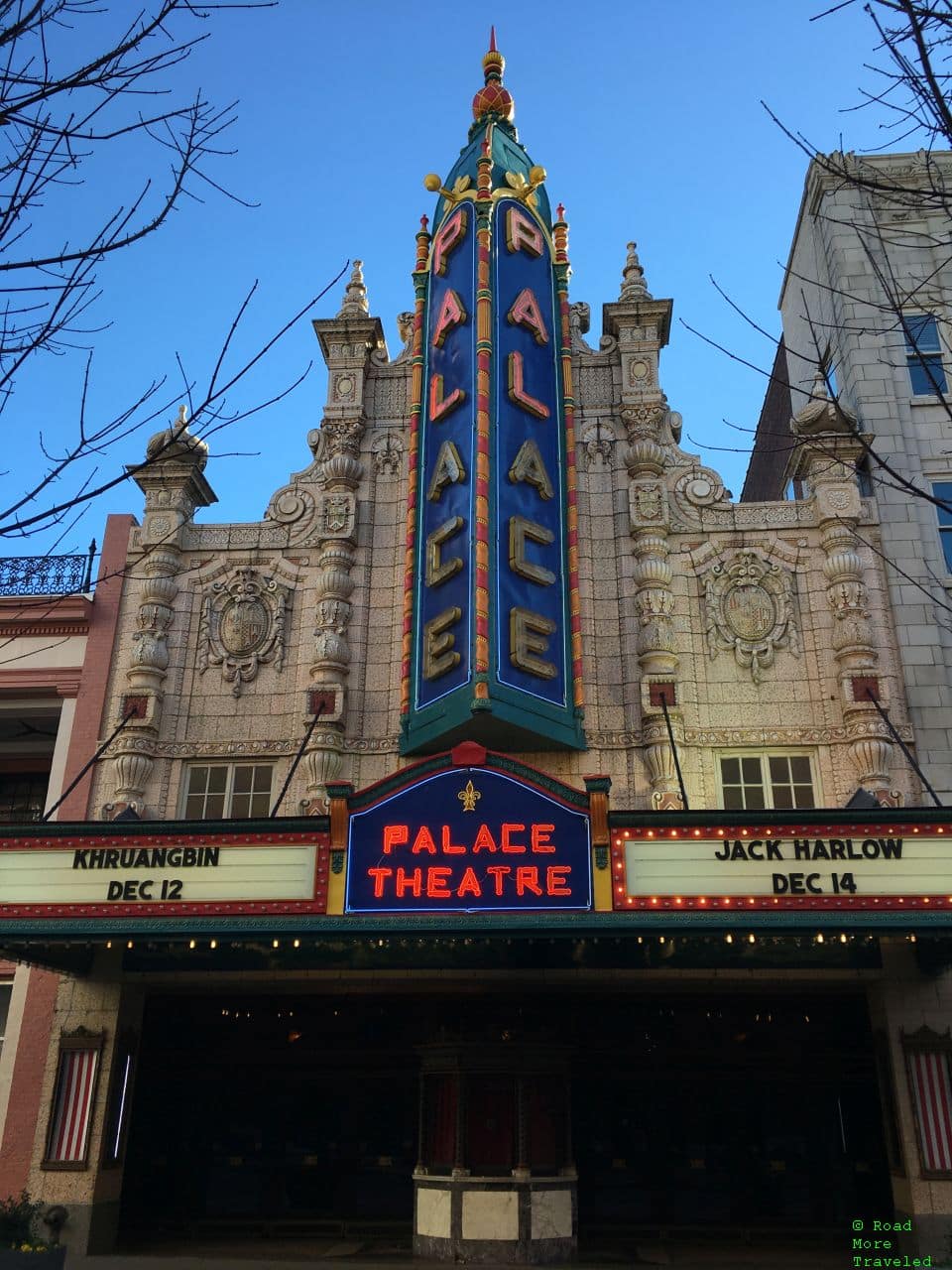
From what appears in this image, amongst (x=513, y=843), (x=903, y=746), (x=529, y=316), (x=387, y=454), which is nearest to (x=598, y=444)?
(x=529, y=316)

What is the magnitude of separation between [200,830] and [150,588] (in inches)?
284

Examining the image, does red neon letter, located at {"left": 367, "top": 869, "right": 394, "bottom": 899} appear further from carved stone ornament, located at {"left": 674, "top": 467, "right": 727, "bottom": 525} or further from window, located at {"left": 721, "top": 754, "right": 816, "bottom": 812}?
carved stone ornament, located at {"left": 674, "top": 467, "right": 727, "bottom": 525}

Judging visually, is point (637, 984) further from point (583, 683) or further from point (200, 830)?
point (200, 830)

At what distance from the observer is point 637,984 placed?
1897 cm

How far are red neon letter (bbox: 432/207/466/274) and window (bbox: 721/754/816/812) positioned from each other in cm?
1210

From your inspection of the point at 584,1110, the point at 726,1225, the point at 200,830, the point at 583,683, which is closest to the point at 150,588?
the point at 200,830

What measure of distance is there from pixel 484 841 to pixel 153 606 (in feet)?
32.2

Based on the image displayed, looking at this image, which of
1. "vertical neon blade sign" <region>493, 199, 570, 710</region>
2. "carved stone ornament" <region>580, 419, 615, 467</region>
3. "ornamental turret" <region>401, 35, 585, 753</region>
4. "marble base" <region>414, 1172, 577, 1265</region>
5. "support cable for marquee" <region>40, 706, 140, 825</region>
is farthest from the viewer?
"carved stone ornament" <region>580, 419, 615, 467</region>

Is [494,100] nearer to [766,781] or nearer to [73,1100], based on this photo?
[766,781]

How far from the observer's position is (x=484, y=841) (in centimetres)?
1523

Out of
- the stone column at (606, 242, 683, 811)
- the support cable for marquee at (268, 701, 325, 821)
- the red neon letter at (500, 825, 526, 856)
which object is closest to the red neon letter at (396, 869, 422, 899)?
the red neon letter at (500, 825, 526, 856)

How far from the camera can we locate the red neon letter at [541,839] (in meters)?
15.2

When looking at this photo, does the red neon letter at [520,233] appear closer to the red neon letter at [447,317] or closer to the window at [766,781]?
the red neon letter at [447,317]

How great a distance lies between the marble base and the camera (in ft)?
54.7
